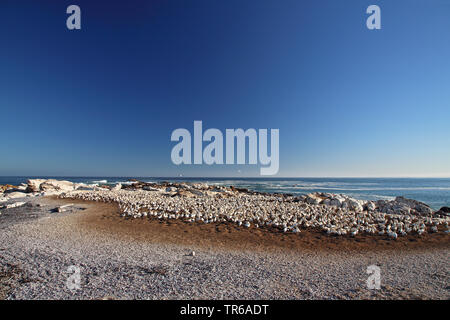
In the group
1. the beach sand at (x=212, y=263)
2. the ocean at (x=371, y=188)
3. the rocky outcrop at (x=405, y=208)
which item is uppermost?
the beach sand at (x=212, y=263)

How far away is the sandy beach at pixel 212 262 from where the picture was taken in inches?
213

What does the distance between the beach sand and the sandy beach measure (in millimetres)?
28

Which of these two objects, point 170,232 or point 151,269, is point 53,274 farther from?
point 170,232

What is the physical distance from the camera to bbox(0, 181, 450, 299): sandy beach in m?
5.42

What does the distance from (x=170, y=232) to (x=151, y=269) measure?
425 cm

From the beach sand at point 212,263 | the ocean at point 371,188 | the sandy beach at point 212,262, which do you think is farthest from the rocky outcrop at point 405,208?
the ocean at point 371,188

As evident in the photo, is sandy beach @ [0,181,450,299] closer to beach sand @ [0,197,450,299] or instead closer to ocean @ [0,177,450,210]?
beach sand @ [0,197,450,299]

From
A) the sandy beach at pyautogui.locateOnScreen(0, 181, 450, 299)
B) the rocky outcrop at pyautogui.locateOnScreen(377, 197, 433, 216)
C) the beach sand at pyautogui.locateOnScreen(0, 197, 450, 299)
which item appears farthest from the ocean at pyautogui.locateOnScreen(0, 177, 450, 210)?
the sandy beach at pyautogui.locateOnScreen(0, 181, 450, 299)

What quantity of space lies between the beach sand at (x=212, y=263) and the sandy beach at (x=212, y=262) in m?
0.03

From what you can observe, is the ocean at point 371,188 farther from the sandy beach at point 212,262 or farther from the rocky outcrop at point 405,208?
the sandy beach at point 212,262

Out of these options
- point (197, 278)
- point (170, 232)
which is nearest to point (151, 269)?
point (197, 278)

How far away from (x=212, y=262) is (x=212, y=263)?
9cm

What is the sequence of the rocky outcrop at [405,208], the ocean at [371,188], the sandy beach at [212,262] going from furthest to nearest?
the ocean at [371,188]
the rocky outcrop at [405,208]
the sandy beach at [212,262]

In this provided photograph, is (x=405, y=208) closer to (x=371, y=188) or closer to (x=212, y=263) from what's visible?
(x=212, y=263)
